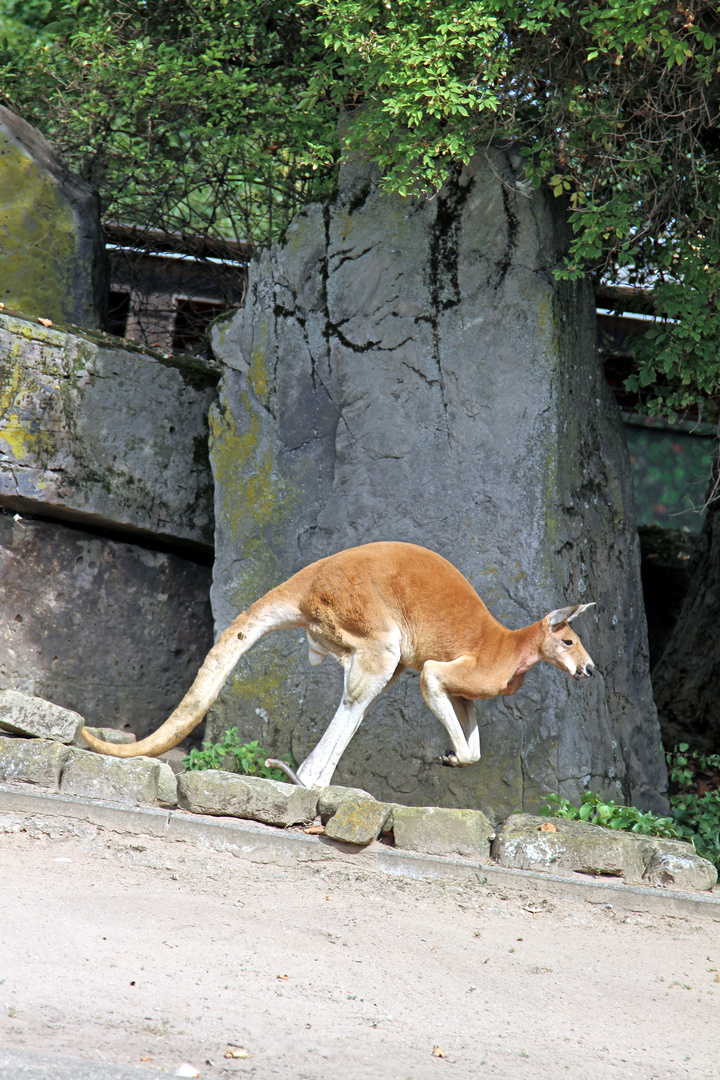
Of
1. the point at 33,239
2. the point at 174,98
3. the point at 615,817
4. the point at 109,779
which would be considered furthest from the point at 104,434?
the point at 615,817

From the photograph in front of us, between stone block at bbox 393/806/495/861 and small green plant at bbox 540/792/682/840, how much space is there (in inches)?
34.7

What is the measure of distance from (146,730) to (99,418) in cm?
215

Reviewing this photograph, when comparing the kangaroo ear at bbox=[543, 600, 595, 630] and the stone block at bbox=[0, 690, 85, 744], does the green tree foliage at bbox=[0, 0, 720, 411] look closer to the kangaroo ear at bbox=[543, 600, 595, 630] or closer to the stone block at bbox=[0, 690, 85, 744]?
the kangaroo ear at bbox=[543, 600, 595, 630]

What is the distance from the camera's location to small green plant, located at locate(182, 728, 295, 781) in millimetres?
6012

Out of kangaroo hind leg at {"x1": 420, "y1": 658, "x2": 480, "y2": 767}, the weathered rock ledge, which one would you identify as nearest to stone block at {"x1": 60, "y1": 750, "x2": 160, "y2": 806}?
the weathered rock ledge

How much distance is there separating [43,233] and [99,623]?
2848 millimetres

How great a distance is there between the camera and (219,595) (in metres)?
6.46

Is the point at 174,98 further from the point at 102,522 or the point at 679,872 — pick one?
the point at 679,872

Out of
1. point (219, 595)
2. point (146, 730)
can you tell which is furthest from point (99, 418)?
point (146, 730)

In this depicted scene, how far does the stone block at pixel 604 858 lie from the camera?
15.7ft

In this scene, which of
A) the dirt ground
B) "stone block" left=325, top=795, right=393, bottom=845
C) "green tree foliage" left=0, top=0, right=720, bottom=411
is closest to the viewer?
the dirt ground

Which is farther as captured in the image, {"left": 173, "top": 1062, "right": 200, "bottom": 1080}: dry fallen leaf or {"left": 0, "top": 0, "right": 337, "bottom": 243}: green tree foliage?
{"left": 0, "top": 0, "right": 337, "bottom": 243}: green tree foliage

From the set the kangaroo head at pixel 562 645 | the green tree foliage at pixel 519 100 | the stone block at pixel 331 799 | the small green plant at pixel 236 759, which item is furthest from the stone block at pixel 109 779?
the green tree foliage at pixel 519 100

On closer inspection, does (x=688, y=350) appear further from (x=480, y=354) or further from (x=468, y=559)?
(x=468, y=559)
